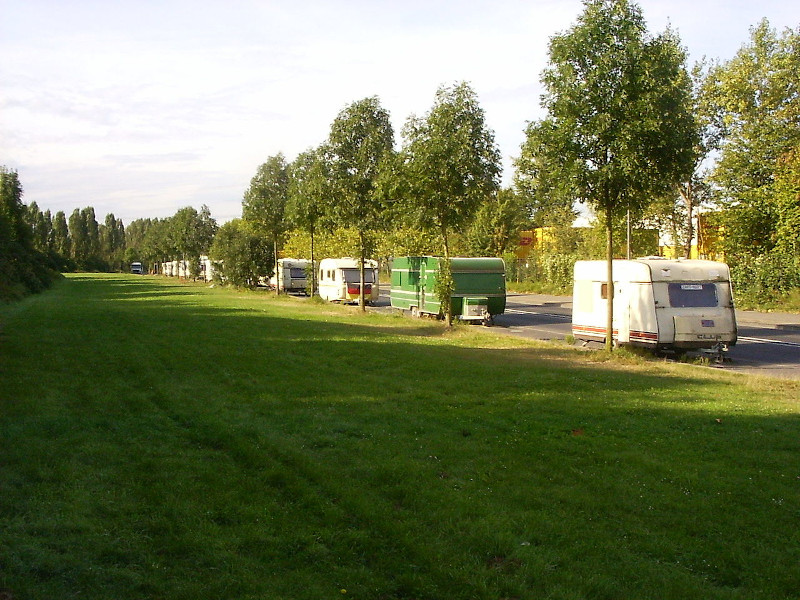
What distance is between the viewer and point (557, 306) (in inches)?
1537

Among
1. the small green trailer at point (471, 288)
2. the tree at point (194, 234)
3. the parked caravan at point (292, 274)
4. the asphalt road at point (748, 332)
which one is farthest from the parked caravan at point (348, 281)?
the tree at point (194, 234)

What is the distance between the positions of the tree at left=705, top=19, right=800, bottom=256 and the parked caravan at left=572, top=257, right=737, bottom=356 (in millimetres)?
19260

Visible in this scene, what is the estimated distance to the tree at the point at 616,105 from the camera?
50.6 ft

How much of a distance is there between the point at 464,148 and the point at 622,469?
16491 mm

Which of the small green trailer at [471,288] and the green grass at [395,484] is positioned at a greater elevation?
the small green trailer at [471,288]

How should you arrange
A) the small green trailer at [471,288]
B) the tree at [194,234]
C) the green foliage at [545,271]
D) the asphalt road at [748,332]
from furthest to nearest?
the tree at [194,234]
the green foliage at [545,271]
the small green trailer at [471,288]
the asphalt road at [748,332]

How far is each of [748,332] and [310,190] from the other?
17602mm

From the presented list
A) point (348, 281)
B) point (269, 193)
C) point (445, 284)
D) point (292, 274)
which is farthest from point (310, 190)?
point (292, 274)

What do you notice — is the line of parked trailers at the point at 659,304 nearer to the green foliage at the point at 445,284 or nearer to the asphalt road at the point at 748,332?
the asphalt road at the point at 748,332

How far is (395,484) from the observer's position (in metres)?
6.78

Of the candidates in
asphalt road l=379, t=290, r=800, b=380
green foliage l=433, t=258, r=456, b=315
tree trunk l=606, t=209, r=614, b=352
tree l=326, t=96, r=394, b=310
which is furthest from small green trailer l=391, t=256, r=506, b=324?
tree trunk l=606, t=209, r=614, b=352

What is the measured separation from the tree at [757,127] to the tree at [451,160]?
1756 centimetres

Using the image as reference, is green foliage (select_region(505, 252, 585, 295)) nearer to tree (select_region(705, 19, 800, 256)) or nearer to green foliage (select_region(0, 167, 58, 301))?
tree (select_region(705, 19, 800, 256))

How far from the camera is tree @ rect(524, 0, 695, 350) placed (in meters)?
15.4
